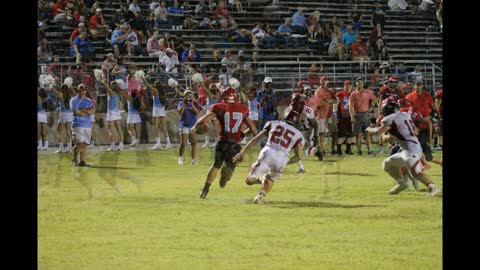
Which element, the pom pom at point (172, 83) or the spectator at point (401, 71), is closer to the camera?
the pom pom at point (172, 83)

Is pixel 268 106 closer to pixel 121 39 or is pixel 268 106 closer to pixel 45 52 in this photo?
pixel 121 39

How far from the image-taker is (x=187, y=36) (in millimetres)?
24094

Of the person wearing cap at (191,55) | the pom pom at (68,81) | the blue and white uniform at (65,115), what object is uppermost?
the person wearing cap at (191,55)

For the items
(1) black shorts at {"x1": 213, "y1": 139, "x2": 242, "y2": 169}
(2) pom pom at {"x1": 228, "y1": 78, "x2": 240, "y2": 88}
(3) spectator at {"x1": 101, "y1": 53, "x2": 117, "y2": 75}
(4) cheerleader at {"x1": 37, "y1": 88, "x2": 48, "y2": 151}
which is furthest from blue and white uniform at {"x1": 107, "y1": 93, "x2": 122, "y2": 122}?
(1) black shorts at {"x1": 213, "y1": 139, "x2": 242, "y2": 169}

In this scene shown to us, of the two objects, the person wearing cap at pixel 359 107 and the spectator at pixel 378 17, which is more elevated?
the spectator at pixel 378 17

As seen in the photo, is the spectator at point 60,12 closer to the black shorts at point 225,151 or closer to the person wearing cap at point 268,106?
the person wearing cap at point 268,106

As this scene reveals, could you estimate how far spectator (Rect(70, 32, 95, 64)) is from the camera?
21.2m

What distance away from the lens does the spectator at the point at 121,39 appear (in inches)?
866

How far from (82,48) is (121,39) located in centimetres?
106

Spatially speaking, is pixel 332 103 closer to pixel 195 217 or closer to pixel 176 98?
pixel 176 98

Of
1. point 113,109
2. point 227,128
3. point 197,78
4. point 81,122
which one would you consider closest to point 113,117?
point 113,109

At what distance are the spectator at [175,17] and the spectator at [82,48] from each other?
2954 mm

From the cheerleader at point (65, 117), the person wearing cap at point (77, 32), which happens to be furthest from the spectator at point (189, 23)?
the cheerleader at point (65, 117)
